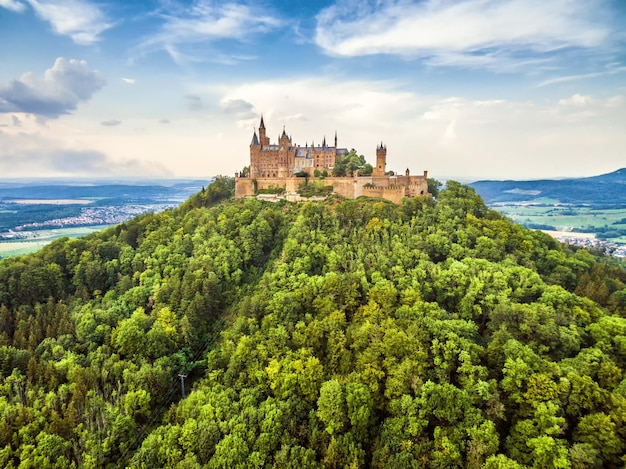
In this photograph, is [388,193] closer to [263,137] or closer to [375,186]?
[375,186]

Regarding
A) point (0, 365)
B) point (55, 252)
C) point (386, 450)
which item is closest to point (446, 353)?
point (386, 450)

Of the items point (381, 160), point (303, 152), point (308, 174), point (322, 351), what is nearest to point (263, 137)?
point (303, 152)

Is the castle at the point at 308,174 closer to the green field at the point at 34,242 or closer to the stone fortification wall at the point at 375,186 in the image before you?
the stone fortification wall at the point at 375,186

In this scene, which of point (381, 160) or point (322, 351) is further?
point (381, 160)

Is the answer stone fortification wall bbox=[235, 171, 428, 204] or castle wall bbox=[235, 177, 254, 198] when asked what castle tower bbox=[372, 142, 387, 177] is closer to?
stone fortification wall bbox=[235, 171, 428, 204]

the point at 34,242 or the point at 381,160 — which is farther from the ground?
the point at 381,160

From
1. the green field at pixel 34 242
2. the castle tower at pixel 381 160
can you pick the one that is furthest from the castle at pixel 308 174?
the green field at pixel 34 242
